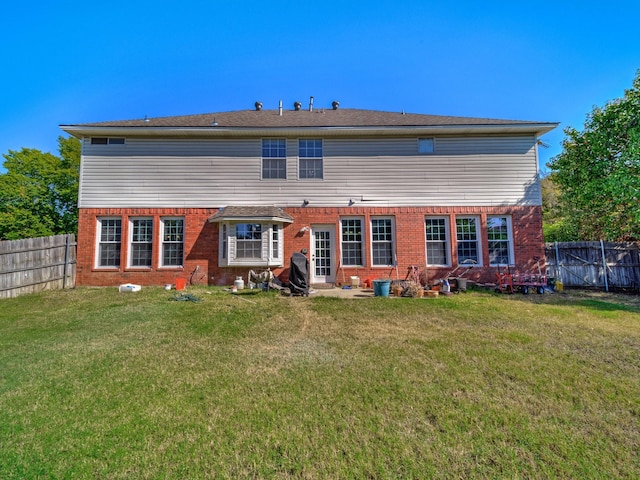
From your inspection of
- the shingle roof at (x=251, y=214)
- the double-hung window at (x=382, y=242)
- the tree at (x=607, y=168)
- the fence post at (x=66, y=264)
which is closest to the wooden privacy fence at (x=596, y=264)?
the tree at (x=607, y=168)

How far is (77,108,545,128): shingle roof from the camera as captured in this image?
10922 millimetres

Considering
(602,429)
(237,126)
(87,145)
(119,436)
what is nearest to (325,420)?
(119,436)

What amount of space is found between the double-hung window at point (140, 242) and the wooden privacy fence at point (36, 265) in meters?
2.09

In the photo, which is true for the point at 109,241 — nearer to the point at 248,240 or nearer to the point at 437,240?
the point at 248,240

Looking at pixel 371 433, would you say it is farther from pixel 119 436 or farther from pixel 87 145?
pixel 87 145

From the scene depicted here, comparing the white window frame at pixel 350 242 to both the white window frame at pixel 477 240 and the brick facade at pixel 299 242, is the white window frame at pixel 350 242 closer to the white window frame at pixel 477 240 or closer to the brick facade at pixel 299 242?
the brick facade at pixel 299 242

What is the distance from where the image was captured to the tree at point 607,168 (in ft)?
30.5

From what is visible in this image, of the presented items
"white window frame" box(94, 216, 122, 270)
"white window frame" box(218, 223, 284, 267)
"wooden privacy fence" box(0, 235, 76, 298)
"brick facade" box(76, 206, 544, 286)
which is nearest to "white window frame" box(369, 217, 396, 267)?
"brick facade" box(76, 206, 544, 286)

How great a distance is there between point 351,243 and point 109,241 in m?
9.15

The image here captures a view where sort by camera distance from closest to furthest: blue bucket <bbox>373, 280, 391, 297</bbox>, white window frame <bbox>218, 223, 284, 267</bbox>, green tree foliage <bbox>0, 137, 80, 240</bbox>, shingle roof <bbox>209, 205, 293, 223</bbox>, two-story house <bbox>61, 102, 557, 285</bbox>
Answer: blue bucket <bbox>373, 280, 391, 297</bbox> < shingle roof <bbox>209, 205, 293, 223</bbox> < white window frame <bbox>218, 223, 284, 267</bbox> < two-story house <bbox>61, 102, 557, 285</bbox> < green tree foliage <bbox>0, 137, 80, 240</bbox>

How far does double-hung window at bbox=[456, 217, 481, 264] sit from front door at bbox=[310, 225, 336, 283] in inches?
189

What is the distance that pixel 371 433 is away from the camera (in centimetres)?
253

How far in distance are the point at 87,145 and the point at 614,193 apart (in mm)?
18775

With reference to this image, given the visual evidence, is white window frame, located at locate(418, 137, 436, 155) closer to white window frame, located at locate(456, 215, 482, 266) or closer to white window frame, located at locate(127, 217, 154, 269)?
white window frame, located at locate(456, 215, 482, 266)
